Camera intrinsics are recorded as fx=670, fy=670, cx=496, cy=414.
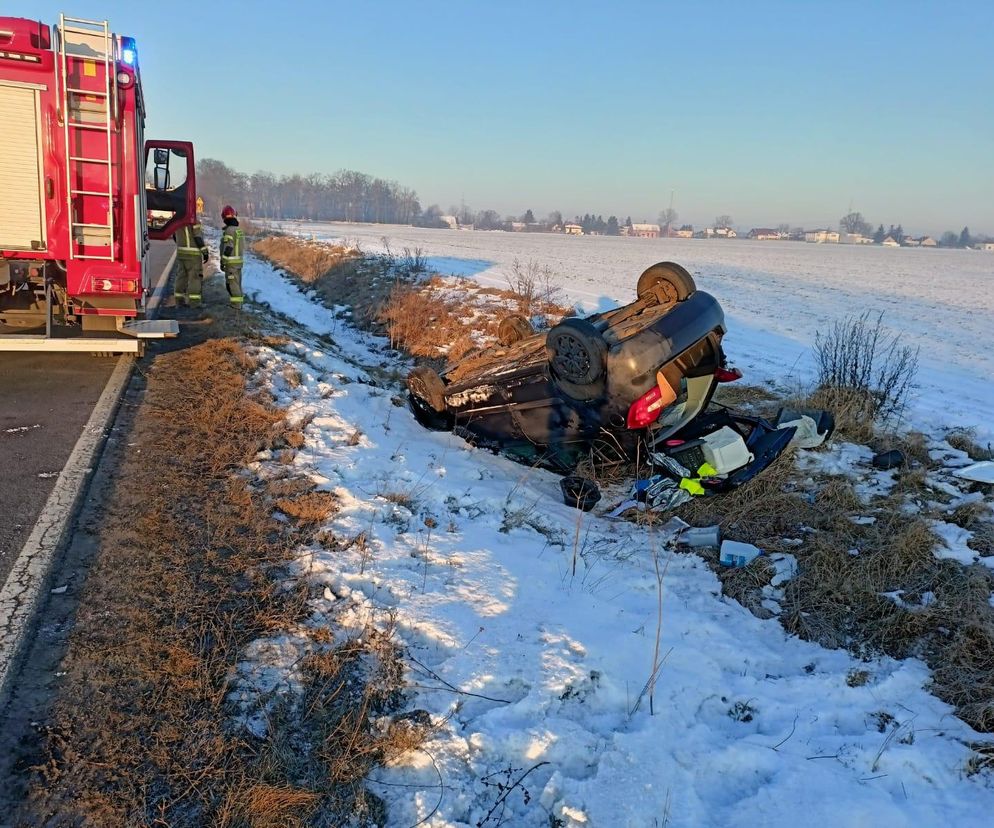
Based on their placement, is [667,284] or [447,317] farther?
[447,317]

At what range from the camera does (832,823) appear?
2424 mm

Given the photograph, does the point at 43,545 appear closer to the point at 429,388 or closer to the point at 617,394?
the point at 429,388

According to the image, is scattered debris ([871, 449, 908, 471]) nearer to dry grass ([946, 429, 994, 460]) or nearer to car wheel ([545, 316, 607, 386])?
dry grass ([946, 429, 994, 460])

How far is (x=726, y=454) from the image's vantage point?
17.4ft

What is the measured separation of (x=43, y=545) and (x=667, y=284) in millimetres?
5031

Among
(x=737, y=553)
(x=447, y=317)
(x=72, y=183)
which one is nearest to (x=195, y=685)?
(x=737, y=553)

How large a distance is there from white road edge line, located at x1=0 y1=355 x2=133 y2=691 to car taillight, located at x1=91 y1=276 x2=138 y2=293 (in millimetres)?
2149

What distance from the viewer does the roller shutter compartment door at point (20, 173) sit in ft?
21.2

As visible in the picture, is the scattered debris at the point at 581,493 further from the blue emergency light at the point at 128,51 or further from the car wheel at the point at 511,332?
the blue emergency light at the point at 128,51

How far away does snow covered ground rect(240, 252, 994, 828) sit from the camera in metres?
2.47

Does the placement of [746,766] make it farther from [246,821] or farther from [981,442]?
[981,442]

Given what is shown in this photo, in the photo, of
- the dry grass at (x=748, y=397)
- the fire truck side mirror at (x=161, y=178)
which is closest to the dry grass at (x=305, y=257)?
the fire truck side mirror at (x=161, y=178)

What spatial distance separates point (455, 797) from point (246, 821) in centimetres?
70

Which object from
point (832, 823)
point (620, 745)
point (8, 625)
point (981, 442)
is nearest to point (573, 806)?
point (620, 745)
